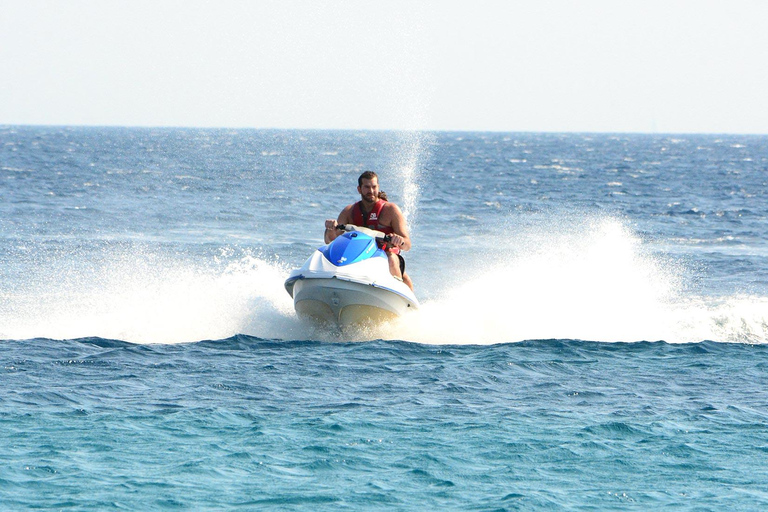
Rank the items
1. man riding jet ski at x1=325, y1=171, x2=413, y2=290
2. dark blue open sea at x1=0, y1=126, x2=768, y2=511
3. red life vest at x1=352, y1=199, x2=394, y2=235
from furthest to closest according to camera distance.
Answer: red life vest at x1=352, y1=199, x2=394, y2=235, man riding jet ski at x1=325, y1=171, x2=413, y2=290, dark blue open sea at x1=0, y1=126, x2=768, y2=511

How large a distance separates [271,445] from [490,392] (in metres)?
2.45

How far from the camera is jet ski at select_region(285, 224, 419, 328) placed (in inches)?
411

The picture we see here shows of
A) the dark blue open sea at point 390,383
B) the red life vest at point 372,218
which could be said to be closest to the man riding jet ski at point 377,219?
the red life vest at point 372,218

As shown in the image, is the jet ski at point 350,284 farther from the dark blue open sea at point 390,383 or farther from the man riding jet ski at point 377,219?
the dark blue open sea at point 390,383

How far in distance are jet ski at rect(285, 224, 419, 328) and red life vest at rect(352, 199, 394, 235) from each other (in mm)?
195

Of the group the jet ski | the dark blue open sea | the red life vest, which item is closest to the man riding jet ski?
the red life vest

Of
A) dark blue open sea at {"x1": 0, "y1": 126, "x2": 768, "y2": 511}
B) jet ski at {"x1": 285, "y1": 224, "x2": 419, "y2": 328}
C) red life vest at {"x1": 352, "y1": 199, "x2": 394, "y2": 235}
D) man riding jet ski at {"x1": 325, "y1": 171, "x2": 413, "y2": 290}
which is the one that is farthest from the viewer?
red life vest at {"x1": 352, "y1": 199, "x2": 394, "y2": 235}

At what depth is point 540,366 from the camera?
32.2ft

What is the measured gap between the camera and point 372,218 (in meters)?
11.3

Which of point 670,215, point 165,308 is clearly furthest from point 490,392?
point 670,215

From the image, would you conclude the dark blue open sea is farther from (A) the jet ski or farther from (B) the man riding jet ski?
(B) the man riding jet ski

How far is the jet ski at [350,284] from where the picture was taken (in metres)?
10.4

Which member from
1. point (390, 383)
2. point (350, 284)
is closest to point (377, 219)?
point (350, 284)

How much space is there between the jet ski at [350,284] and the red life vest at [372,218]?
195 mm
